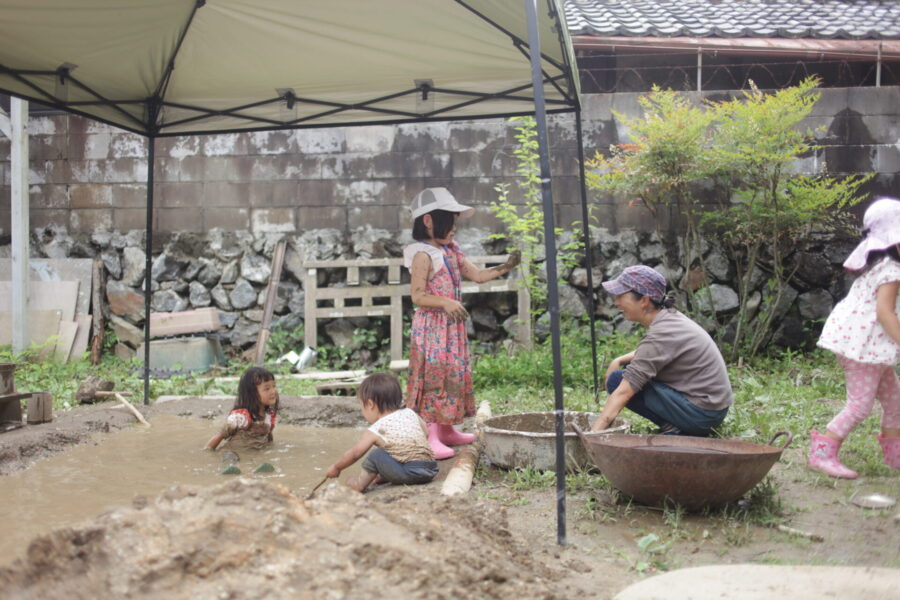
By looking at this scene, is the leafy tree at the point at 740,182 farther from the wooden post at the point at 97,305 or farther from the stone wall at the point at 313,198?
the wooden post at the point at 97,305

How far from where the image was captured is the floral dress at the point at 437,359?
4.54 m

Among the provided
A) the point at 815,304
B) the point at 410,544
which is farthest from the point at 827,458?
the point at 815,304

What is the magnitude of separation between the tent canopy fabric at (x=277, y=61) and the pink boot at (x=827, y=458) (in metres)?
2.88

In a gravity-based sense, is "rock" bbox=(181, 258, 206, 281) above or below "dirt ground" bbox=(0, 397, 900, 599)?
above

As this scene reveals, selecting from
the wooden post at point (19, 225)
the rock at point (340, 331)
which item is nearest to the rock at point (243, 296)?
the rock at point (340, 331)

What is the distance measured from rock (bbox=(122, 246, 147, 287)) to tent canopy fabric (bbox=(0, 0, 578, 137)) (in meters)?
3.08

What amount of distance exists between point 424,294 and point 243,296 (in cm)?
498

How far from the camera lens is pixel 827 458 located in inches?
155

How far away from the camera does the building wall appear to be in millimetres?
8242

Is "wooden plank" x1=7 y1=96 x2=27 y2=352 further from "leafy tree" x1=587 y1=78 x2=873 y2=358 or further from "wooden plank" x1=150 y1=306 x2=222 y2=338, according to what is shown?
"leafy tree" x1=587 y1=78 x2=873 y2=358

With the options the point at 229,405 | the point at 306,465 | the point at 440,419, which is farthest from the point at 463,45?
the point at 229,405

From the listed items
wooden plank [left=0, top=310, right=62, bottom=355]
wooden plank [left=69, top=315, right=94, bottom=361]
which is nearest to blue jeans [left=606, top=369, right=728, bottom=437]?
wooden plank [left=69, top=315, right=94, bottom=361]

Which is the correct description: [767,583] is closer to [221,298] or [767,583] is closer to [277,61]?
[277,61]

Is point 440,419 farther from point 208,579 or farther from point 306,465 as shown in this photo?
point 208,579
